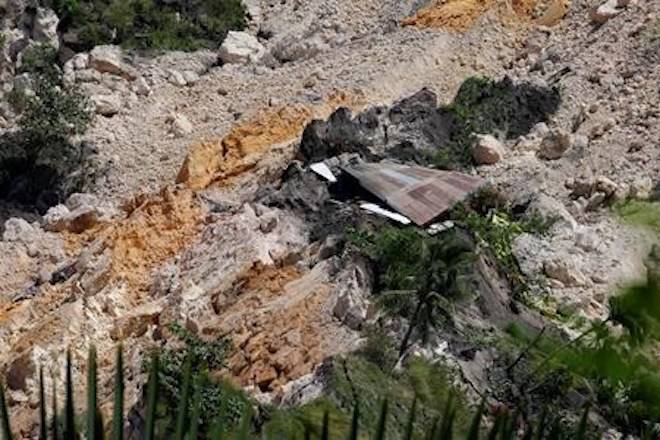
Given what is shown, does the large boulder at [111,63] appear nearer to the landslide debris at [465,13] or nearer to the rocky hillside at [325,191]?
the rocky hillside at [325,191]

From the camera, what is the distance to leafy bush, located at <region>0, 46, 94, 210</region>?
23.8m

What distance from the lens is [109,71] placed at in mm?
26312

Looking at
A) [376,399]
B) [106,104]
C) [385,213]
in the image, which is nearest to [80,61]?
[106,104]

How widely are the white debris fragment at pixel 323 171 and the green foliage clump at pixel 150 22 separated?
23.4 ft

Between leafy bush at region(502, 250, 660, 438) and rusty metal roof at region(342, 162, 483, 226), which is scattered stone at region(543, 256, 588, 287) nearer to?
rusty metal roof at region(342, 162, 483, 226)

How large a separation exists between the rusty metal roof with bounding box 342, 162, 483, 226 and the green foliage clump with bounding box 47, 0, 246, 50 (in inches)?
306

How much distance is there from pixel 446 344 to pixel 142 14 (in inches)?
557

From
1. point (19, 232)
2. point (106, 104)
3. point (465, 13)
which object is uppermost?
point (465, 13)

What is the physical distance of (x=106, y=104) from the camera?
2533cm

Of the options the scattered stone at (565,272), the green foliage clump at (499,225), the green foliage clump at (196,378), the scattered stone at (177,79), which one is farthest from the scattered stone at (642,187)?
the scattered stone at (177,79)

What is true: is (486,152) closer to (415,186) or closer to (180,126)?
(415,186)

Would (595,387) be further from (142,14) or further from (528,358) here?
(142,14)

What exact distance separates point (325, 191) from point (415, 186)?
112cm

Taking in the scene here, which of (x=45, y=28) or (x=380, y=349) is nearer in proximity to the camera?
(x=380, y=349)
